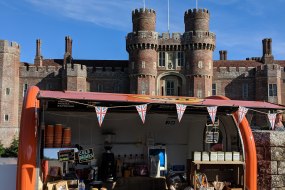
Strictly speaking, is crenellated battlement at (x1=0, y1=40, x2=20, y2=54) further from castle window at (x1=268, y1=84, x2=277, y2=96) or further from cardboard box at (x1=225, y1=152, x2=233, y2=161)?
cardboard box at (x1=225, y1=152, x2=233, y2=161)

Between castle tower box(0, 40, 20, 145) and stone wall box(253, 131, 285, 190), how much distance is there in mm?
37498

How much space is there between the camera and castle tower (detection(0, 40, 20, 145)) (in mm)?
42719

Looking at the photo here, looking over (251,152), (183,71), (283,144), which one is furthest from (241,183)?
(183,71)

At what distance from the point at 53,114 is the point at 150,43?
1457 inches

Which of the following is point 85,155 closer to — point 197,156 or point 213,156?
point 197,156

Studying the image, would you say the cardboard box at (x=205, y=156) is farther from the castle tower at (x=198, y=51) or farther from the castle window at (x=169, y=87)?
the castle window at (x=169, y=87)

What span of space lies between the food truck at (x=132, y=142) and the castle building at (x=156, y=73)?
33.9m

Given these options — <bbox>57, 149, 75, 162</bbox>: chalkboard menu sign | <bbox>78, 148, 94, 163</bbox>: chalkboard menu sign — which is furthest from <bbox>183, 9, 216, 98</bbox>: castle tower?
<bbox>57, 149, 75, 162</bbox>: chalkboard menu sign

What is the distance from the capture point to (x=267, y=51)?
53.4 m

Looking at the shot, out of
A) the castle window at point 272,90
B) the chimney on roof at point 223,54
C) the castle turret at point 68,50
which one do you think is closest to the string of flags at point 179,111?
the castle window at point 272,90

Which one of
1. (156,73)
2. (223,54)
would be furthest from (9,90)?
(223,54)

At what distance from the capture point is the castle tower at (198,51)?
44344 millimetres

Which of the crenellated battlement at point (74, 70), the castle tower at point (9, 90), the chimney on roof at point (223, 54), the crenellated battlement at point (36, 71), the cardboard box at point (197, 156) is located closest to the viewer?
the cardboard box at point (197, 156)

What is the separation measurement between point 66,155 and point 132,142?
2.40 m
